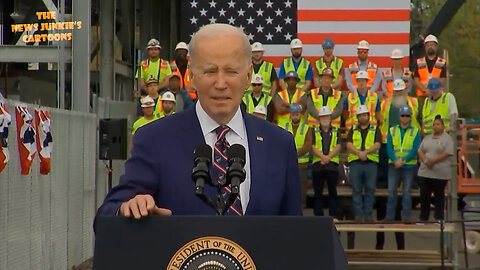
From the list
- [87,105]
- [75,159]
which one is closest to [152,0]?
[87,105]

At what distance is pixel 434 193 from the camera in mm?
17156

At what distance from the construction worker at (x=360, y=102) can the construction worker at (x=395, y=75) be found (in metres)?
0.57

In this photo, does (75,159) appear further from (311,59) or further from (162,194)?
(162,194)

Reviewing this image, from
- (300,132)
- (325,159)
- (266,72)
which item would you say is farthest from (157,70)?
(325,159)

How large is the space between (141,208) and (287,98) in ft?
46.3

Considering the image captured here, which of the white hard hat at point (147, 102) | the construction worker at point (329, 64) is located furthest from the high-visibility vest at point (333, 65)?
the white hard hat at point (147, 102)

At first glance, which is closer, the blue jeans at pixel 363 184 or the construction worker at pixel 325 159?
the blue jeans at pixel 363 184

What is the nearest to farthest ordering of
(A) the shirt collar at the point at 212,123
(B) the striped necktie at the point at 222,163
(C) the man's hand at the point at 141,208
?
(C) the man's hand at the point at 141,208
(B) the striped necktie at the point at 222,163
(A) the shirt collar at the point at 212,123

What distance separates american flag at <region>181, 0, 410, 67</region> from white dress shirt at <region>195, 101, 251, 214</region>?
54.3ft

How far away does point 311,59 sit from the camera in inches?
816

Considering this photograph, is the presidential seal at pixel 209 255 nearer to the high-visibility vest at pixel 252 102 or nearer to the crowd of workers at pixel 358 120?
the crowd of workers at pixel 358 120

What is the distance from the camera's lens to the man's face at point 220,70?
4.14 metres

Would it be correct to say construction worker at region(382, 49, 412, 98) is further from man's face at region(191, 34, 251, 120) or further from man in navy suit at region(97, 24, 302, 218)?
man's face at region(191, 34, 251, 120)

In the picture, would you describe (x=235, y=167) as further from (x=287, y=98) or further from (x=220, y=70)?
(x=287, y=98)
